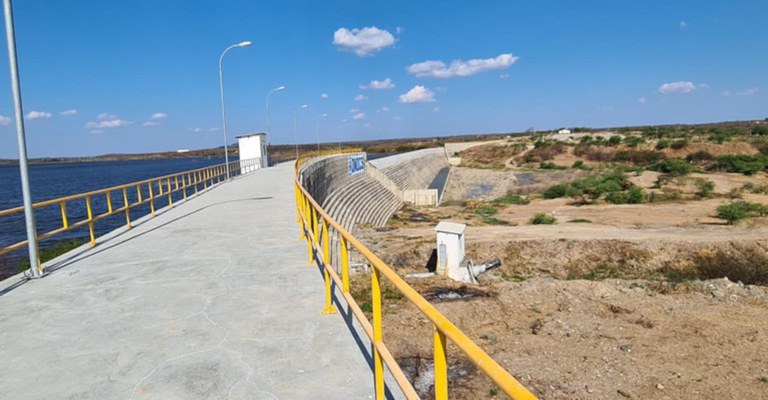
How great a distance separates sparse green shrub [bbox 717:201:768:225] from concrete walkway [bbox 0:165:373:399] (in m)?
23.0

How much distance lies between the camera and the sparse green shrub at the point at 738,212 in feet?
73.1

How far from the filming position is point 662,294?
42.3 ft

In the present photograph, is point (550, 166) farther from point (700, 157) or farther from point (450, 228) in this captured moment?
point (450, 228)

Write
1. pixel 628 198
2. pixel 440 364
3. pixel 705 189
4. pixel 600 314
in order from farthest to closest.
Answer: pixel 705 189, pixel 628 198, pixel 600 314, pixel 440 364

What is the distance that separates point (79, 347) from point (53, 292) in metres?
2.36

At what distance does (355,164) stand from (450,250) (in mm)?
25176

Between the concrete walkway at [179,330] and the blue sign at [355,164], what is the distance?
28.4 meters

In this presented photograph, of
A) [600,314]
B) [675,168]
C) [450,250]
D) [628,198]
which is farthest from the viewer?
[675,168]

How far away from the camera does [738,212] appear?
Answer: 22469 mm

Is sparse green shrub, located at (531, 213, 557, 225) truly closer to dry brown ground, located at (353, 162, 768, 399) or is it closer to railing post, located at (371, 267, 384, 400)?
dry brown ground, located at (353, 162, 768, 399)

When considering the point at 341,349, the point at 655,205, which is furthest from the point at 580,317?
the point at 655,205

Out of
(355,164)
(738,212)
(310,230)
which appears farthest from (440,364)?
(355,164)

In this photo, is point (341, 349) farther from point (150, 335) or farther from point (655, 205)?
point (655, 205)

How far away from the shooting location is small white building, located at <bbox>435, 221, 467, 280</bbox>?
14.8 meters
